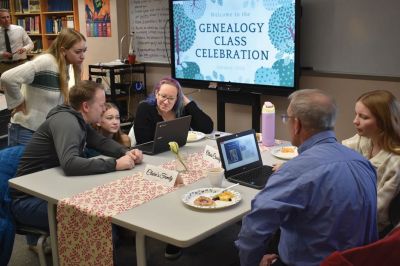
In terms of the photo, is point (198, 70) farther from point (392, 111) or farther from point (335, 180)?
point (335, 180)

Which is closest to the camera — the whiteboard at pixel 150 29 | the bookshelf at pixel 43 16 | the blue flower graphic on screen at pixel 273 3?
the blue flower graphic on screen at pixel 273 3

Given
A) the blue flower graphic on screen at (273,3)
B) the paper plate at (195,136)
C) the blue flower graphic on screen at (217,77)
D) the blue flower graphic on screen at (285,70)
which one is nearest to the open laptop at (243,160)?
the paper plate at (195,136)

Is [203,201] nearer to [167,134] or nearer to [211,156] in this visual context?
[211,156]

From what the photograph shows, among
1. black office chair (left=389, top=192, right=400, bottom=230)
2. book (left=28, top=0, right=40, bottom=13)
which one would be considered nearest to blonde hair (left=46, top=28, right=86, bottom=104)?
black office chair (left=389, top=192, right=400, bottom=230)

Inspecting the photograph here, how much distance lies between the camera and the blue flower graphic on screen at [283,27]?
11.9ft

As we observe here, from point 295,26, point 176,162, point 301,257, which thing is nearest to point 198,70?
point 295,26

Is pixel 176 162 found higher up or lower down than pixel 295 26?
lower down

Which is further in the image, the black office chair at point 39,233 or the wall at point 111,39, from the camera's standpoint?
the wall at point 111,39

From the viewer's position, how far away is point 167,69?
16.4ft

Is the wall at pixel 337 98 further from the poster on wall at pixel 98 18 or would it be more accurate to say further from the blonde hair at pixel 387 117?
the poster on wall at pixel 98 18

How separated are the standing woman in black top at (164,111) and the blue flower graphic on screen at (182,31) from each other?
5.14 ft

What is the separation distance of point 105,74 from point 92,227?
360 cm

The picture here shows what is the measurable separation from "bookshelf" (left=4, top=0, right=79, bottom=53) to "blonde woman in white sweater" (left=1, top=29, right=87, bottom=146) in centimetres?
349

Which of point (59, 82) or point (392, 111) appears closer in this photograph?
point (392, 111)
